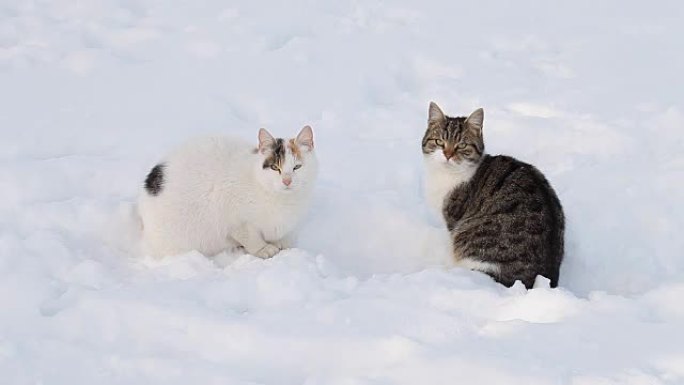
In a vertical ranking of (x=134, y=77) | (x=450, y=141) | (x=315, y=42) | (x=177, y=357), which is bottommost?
(x=177, y=357)

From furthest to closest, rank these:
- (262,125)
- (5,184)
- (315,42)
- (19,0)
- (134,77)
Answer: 1. (19,0)
2. (315,42)
3. (134,77)
4. (262,125)
5. (5,184)

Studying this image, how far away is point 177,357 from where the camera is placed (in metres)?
3.33

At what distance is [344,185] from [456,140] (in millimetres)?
886

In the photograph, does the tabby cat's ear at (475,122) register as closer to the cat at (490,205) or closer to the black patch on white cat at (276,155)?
the cat at (490,205)

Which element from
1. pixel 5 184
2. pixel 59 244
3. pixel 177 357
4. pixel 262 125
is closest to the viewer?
pixel 177 357

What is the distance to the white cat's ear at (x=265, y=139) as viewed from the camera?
445 cm

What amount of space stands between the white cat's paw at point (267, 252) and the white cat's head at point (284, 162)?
0.37 meters

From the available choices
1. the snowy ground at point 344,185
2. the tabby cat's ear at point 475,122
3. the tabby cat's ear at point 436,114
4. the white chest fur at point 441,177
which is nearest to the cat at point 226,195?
the snowy ground at point 344,185

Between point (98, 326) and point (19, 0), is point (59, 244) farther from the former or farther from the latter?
point (19, 0)

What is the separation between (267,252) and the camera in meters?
4.59

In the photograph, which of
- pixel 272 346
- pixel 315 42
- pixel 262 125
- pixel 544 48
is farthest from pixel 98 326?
pixel 544 48

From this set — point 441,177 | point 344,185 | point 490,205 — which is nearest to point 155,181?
point 344,185

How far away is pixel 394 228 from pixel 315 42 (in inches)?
111

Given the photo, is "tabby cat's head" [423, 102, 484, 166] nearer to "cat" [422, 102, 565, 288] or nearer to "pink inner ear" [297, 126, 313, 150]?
"cat" [422, 102, 565, 288]
